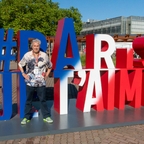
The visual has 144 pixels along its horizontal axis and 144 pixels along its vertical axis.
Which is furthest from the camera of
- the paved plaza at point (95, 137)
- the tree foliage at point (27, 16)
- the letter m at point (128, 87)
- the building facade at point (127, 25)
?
the building facade at point (127, 25)

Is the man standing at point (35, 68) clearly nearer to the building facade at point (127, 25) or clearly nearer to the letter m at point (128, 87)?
the letter m at point (128, 87)

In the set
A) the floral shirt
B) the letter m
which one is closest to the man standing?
the floral shirt

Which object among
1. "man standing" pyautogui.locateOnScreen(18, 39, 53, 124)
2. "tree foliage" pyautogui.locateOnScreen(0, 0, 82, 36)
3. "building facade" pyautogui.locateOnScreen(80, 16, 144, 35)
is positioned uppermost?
"building facade" pyautogui.locateOnScreen(80, 16, 144, 35)

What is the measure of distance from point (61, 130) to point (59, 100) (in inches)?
39.7

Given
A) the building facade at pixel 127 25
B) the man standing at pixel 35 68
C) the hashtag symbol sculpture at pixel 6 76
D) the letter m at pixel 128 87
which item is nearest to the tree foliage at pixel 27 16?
the letter m at pixel 128 87

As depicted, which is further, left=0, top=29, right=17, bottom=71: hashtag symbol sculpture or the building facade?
the building facade

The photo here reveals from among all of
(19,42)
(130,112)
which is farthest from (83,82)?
(19,42)

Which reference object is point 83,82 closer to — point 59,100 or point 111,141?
point 59,100

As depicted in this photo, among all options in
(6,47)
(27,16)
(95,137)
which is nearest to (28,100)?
(6,47)

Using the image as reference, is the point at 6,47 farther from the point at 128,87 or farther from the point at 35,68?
the point at 128,87

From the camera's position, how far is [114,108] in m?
5.73

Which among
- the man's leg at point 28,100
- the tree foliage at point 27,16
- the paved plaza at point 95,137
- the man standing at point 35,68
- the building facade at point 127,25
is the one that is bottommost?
the paved plaza at point 95,137

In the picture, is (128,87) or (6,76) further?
(128,87)

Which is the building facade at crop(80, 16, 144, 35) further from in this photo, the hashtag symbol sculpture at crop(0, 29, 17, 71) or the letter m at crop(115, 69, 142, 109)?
the hashtag symbol sculpture at crop(0, 29, 17, 71)
